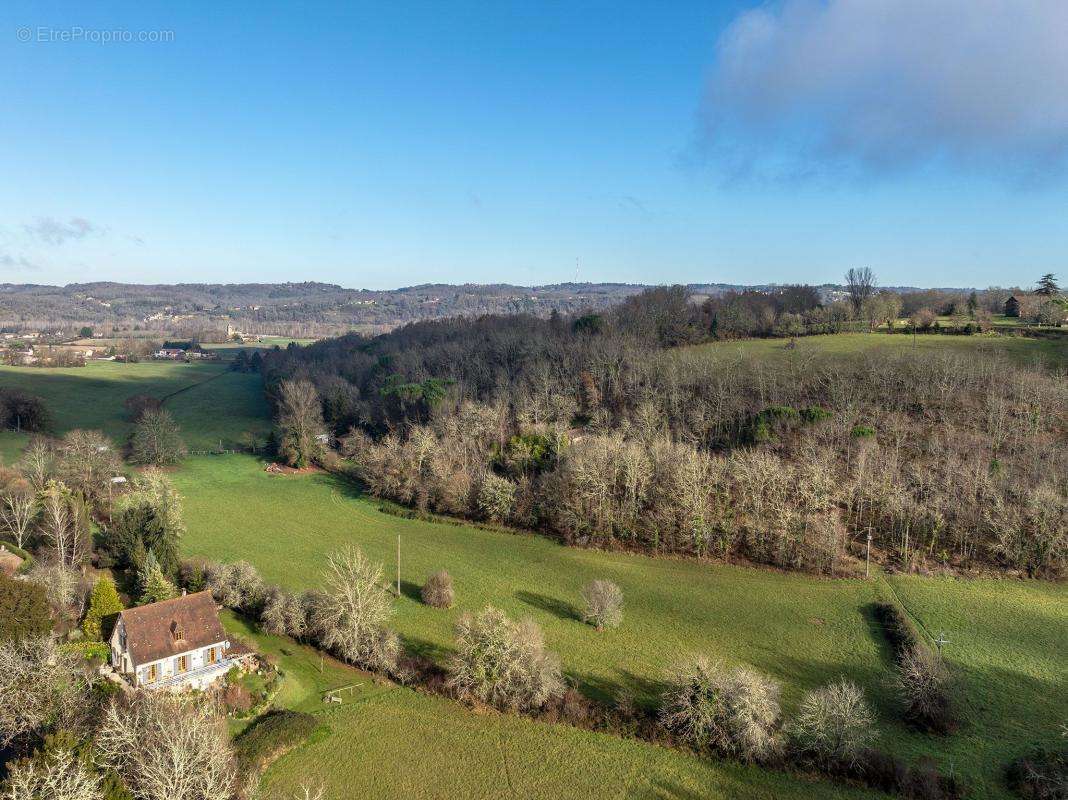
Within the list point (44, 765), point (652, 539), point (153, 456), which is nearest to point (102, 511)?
point (153, 456)

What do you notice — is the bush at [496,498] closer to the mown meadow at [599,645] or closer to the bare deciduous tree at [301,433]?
the mown meadow at [599,645]

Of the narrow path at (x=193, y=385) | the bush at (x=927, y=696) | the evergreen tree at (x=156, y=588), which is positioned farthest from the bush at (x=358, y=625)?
the narrow path at (x=193, y=385)

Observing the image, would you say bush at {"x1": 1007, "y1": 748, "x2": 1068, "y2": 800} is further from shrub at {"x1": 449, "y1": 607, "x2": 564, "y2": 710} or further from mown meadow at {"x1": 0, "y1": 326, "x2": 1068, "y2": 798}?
shrub at {"x1": 449, "y1": 607, "x2": 564, "y2": 710}

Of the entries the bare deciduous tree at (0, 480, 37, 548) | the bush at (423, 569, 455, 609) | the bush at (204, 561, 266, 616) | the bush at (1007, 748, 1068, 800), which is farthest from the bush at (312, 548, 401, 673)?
the bush at (1007, 748, 1068, 800)

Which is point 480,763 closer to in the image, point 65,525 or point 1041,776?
point 1041,776

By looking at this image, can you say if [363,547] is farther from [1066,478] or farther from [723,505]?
[1066,478]

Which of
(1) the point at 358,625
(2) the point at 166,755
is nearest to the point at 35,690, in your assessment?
(2) the point at 166,755

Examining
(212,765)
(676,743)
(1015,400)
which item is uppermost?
(1015,400)
